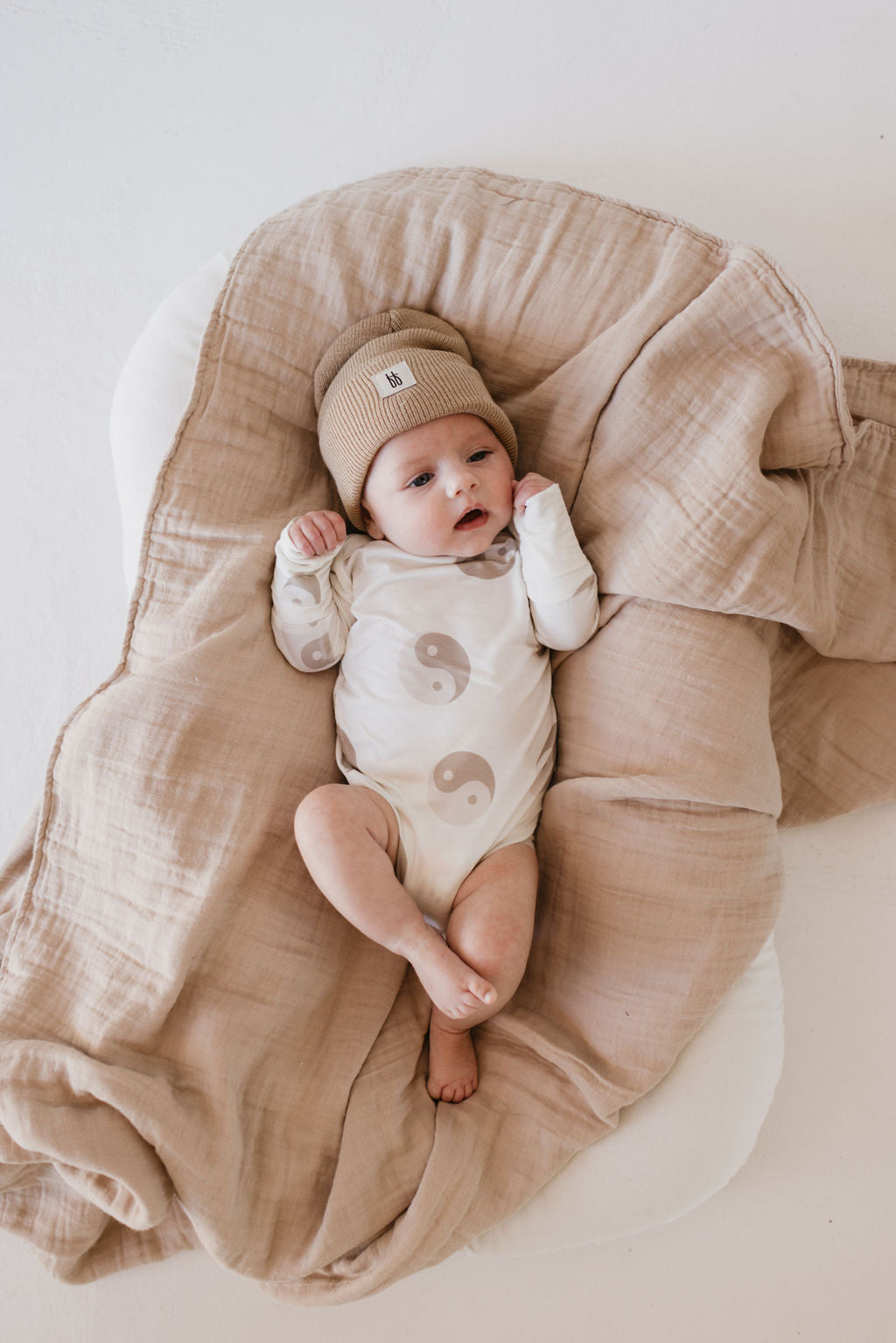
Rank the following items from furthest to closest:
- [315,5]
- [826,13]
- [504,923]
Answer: [315,5], [826,13], [504,923]

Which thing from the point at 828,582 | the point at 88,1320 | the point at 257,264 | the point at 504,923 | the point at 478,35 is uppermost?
the point at 478,35

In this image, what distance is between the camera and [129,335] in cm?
167

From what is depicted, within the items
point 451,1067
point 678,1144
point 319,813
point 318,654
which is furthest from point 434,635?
point 678,1144

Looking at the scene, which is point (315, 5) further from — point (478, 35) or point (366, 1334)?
point (366, 1334)

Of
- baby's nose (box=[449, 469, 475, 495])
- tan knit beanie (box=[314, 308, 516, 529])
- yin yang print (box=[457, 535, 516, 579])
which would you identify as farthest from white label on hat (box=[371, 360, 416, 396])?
yin yang print (box=[457, 535, 516, 579])

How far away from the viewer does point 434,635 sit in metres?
1.27

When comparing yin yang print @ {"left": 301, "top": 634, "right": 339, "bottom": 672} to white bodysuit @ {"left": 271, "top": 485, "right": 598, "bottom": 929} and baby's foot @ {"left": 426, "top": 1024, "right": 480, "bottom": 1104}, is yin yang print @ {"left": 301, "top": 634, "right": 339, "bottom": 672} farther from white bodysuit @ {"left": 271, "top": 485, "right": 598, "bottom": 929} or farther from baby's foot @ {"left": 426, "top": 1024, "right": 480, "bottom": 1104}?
baby's foot @ {"left": 426, "top": 1024, "right": 480, "bottom": 1104}

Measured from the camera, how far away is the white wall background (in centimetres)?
126

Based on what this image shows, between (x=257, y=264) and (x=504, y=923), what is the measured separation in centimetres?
89

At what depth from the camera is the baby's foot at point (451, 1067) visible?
Result: 3.94 ft

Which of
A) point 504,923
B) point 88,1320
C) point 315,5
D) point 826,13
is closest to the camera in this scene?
point 504,923

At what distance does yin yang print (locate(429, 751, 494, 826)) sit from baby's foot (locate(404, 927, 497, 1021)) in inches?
5.7

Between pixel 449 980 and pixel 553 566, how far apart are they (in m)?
0.50

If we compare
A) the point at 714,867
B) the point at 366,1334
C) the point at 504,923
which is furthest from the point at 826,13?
the point at 366,1334
